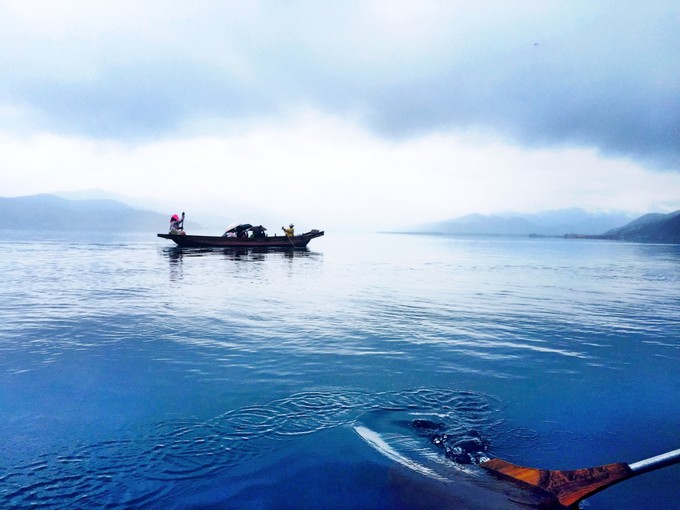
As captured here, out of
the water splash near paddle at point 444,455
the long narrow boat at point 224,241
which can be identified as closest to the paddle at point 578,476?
the water splash near paddle at point 444,455

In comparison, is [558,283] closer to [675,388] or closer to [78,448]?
[675,388]

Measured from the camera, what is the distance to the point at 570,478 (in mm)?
6383

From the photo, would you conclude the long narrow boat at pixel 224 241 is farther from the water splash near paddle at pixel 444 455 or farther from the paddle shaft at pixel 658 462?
the paddle shaft at pixel 658 462

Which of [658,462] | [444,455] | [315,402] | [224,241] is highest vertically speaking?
[224,241]

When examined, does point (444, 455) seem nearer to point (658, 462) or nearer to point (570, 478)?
point (570, 478)

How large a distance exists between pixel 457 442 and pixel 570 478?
190 centimetres

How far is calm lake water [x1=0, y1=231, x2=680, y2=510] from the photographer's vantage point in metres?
6.54

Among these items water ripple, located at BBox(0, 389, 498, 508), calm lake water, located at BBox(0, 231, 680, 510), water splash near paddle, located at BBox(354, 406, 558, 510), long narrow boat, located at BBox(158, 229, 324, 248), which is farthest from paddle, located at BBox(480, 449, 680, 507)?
A: long narrow boat, located at BBox(158, 229, 324, 248)

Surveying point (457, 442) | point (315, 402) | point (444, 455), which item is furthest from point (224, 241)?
point (444, 455)

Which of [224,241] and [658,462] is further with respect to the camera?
[224,241]

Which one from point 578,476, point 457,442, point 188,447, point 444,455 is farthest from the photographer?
point 457,442

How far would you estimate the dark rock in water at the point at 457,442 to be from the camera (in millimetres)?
7355

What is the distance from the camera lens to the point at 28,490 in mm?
6137

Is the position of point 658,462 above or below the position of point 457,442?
above
